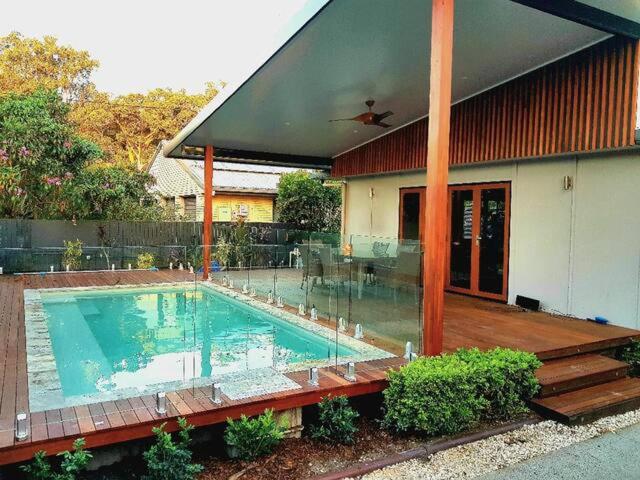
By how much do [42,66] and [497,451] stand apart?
2413 cm

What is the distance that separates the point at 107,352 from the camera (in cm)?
563

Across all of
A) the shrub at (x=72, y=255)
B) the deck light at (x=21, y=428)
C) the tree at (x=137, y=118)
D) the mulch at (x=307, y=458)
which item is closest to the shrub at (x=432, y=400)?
the mulch at (x=307, y=458)

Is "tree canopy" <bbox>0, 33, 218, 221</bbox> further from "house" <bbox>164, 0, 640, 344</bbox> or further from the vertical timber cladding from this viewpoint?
the vertical timber cladding

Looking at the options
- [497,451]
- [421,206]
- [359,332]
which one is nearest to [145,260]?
[421,206]

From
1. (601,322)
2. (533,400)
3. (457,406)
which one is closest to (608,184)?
(601,322)

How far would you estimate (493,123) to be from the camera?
7547mm

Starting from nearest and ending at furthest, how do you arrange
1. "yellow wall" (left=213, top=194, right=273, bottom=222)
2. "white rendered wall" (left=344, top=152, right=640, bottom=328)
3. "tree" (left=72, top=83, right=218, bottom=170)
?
"white rendered wall" (left=344, top=152, right=640, bottom=328) < "yellow wall" (left=213, top=194, right=273, bottom=222) < "tree" (left=72, top=83, right=218, bottom=170)

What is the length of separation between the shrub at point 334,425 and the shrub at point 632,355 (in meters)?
3.69

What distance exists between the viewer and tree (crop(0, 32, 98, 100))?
20.2 m

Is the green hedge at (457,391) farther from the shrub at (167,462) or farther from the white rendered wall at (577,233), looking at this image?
the white rendered wall at (577,233)

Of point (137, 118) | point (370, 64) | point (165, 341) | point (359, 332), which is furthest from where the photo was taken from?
point (137, 118)

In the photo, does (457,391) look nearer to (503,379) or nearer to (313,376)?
(503,379)

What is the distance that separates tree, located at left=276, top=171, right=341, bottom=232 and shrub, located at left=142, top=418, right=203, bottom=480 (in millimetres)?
12266

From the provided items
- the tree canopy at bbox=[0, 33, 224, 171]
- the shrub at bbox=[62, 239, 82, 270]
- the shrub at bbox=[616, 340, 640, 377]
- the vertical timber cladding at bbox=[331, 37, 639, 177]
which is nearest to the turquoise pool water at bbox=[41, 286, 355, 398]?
the shrub at bbox=[62, 239, 82, 270]
